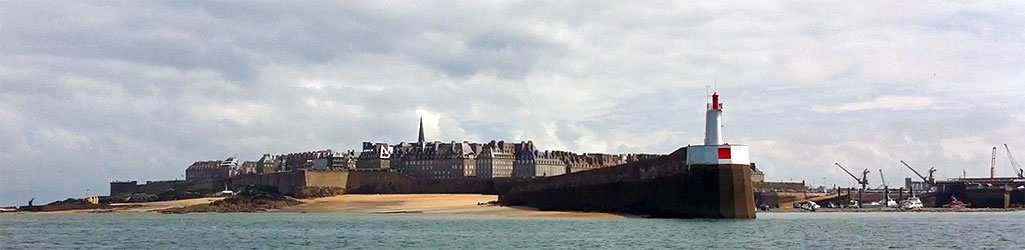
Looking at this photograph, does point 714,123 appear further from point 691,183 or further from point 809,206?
point 809,206

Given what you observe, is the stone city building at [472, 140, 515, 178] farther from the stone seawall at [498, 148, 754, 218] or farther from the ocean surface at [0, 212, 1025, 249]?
the ocean surface at [0, 212, 1025, 249]

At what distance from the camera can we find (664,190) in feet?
184

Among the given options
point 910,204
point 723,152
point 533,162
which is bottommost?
point 910,204

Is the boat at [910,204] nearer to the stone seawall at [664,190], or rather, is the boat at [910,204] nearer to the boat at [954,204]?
the boat at [954,204]

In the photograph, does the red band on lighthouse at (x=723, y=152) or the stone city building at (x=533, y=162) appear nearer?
the red band on lighthouse at (x=723, y=152)

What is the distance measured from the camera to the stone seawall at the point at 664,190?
2055 inches

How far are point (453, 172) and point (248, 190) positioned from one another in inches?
1388

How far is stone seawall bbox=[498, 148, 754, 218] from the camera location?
52188 millimetres

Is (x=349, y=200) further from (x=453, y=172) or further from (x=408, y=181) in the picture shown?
(x=453, y=172)

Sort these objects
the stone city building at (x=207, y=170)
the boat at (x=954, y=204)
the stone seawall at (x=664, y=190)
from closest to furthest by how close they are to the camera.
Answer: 1. the stone seawall at (x=664, y=190)
2. the boat at (x=954, y=204)
3. the stone city building at (x=207, y=170)

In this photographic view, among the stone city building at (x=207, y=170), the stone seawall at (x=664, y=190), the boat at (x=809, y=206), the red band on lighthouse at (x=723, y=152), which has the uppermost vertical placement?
the stone city building at (x=207, y=170)

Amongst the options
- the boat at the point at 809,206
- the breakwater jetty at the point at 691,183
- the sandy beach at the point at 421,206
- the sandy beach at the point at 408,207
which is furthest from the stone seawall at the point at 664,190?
the boat at the point at 809,206

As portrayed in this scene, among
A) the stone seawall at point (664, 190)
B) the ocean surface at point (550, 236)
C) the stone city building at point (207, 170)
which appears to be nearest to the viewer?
the ocean surface at point (550, 236)

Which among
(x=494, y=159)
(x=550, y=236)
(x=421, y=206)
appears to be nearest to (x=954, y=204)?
(x=421, y=206)
